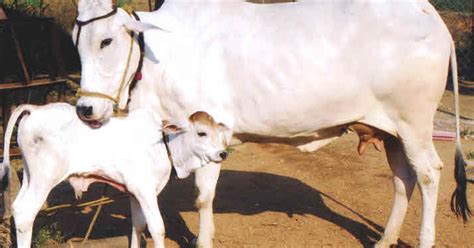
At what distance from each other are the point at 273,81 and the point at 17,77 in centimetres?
464

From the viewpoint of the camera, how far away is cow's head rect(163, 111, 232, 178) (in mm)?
4195

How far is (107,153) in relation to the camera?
429 centimetres

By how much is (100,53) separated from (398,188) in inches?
99.7

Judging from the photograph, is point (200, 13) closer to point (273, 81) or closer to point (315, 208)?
point (273, 81)

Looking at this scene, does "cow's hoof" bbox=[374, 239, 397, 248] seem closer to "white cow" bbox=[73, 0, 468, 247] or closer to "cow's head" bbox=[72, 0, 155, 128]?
"white cow" bbox=[73, 0, 468, 247]

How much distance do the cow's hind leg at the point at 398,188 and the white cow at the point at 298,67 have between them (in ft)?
1.25

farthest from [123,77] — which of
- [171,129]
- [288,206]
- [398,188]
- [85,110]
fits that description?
[288,206]

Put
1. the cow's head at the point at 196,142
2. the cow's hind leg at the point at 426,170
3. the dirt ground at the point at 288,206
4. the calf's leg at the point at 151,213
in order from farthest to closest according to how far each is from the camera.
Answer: the dirt ground at the point at 288,206 → the cow's hind leg at the point at 426,170 → the calf's leg at the point at 151,213 → the cow's head at the point at 196,142

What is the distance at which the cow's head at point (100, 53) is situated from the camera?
4285 mm

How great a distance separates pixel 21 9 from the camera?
10375mm

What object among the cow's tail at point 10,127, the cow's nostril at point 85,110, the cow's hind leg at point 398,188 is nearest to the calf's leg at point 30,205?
the cow's tail at point 10,127

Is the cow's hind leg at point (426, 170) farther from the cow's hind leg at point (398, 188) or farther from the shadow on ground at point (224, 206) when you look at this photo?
the shadow on ground at point (224, 206)

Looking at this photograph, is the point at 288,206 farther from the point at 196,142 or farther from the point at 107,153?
the point at 107,153

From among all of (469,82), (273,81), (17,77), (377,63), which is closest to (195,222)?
(273,81)
